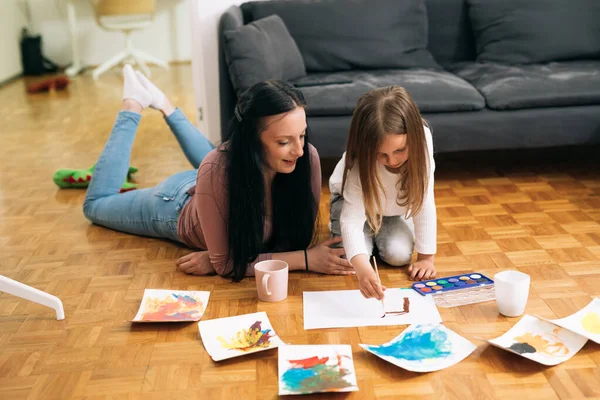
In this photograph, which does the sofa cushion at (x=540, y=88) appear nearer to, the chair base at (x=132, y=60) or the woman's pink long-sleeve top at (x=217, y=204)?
the woman's pink long-sleeve top at (x=217, y=204)

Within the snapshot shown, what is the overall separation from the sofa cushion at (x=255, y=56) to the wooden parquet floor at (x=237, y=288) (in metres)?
0.59

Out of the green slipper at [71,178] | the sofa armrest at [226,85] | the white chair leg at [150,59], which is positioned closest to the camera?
the green slipper at [71,178]

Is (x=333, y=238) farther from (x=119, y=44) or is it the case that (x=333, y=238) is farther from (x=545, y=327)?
(x=119, y=44)

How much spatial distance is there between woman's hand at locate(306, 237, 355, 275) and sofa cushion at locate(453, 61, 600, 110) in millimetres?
1180

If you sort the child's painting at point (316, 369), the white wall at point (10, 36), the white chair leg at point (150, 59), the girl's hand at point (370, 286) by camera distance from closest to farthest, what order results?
1. the child's painting at point (316, 369)
2. the girl's hand at point (370, 286)
3. the white wall at point (10, 36)
4. the white chair leg at point (150, 59)

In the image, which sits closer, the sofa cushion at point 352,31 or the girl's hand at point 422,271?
the girl's hand at point 422,271

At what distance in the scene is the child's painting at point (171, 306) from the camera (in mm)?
1774

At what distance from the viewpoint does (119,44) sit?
247 inches

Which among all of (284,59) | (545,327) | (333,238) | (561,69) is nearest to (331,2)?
(284,59)

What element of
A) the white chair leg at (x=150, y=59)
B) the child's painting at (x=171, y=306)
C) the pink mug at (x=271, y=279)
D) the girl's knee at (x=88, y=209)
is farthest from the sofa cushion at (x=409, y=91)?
the white chair leg at (x=150, y=59)

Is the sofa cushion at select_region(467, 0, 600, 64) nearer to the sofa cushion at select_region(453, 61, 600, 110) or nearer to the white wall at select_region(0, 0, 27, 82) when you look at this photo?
the sofa cushion at select_region(453, 61, 600, 110)

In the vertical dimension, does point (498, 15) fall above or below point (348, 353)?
above

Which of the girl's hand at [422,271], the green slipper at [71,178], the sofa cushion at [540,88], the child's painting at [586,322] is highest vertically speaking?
the sofa cushion at [540,88]

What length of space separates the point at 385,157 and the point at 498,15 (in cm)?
183
